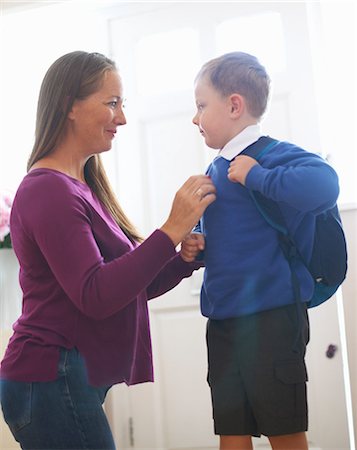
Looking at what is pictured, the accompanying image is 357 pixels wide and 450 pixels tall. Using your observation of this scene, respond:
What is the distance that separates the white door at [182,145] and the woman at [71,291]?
123cm

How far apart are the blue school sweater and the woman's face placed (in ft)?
1.01

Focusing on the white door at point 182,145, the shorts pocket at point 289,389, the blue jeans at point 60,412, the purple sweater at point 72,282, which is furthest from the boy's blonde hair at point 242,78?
the white door at point 182,145

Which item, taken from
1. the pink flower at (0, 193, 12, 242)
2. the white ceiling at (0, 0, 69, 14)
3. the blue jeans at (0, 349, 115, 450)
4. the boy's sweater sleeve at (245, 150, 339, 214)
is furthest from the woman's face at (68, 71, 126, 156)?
the white ceiling at (0, 0, 69, 14)

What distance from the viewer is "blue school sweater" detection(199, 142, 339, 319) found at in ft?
4.04

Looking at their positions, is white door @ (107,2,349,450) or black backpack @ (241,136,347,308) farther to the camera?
white door @ (107,2,349,450)

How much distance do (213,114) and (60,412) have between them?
0.74 m

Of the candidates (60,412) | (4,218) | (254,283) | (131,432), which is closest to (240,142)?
(254,283)

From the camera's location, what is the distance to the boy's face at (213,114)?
140 cm

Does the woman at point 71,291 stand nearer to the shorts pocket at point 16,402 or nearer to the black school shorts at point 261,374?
the shorts pocket at point 16,402

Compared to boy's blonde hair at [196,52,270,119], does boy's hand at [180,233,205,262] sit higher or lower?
lower

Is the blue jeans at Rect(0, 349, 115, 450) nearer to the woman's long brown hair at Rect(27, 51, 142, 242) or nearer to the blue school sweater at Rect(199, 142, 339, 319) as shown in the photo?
the blue school sweater at Rect(199, 142, 339, 319)

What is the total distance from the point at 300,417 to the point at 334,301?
117 cm

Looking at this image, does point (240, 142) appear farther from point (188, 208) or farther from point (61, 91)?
point (61, 91)

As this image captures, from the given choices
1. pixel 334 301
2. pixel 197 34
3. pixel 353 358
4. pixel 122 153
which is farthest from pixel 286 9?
pixel 353 358
